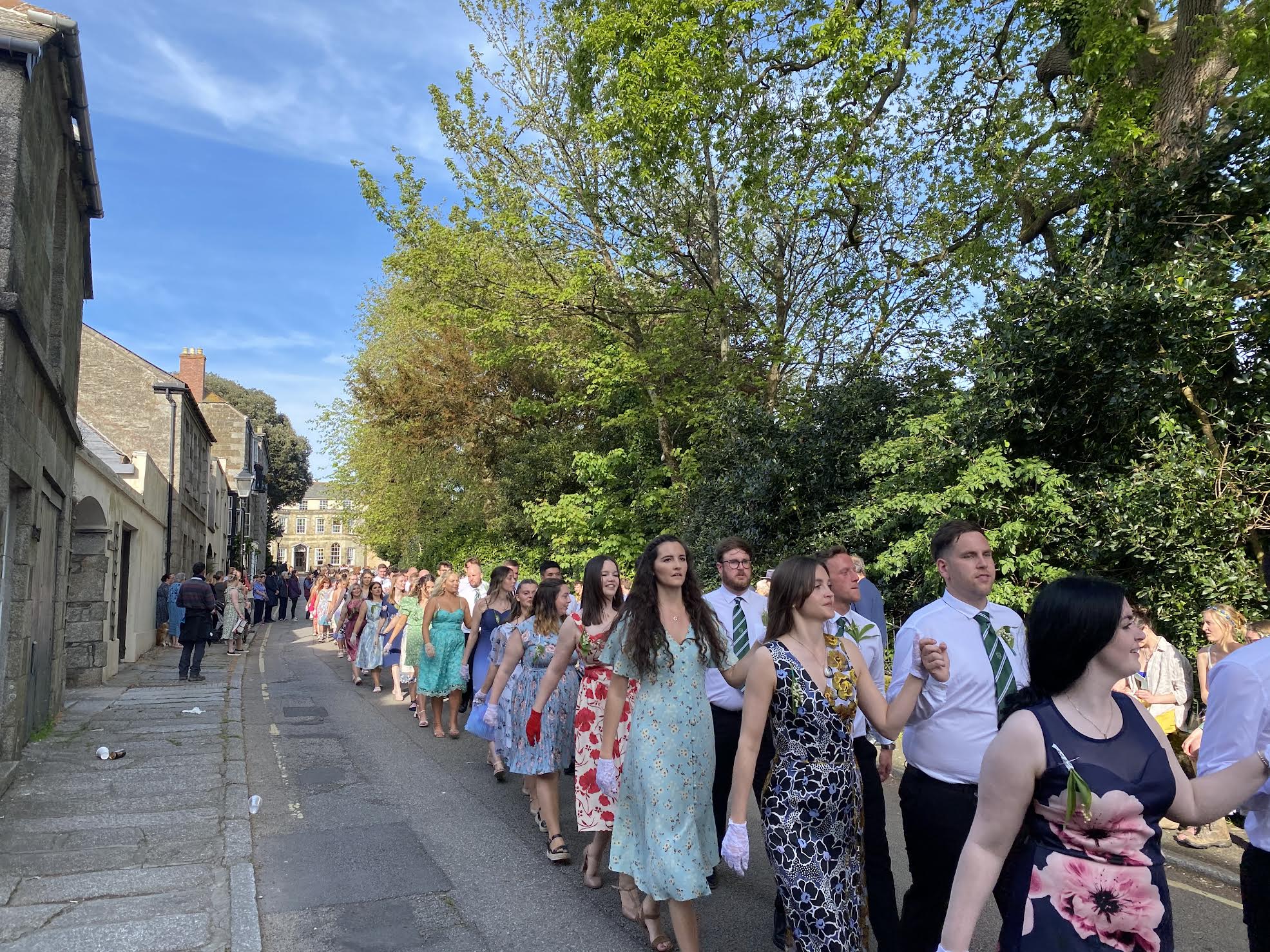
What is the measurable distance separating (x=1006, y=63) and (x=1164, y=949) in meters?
14.9

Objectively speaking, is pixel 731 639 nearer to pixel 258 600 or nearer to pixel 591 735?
pixel 591 735

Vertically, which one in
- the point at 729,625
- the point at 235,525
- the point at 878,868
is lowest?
the point at 878,868

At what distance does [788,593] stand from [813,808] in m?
0.84

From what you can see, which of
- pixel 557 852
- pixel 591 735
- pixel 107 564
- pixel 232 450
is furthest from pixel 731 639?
pixel 232 450

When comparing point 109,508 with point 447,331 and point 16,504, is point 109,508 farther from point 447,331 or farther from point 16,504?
point 447,331

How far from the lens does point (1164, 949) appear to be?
93.0 inches

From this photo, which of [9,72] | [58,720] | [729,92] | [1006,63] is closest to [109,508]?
[58,720]

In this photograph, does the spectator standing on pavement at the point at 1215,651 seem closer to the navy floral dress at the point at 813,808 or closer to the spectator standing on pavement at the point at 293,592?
the navy floral dress at the point at 813,808

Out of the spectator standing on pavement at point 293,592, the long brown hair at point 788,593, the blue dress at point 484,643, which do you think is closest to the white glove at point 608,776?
the long brown hair at point 788,593

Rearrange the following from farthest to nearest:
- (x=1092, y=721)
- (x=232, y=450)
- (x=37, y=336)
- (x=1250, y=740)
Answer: (x=232, y=450) < (x=37, y=336) < (x=1250, y=740) < (x=1092, y=721)

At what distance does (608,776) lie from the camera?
496cm

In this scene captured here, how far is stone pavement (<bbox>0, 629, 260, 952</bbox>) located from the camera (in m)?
4.87

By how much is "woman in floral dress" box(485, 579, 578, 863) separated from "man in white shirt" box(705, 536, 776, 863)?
128cm

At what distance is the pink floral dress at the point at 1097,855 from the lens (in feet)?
7.68
